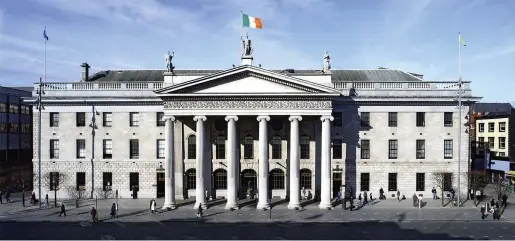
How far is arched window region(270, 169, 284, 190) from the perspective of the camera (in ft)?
161

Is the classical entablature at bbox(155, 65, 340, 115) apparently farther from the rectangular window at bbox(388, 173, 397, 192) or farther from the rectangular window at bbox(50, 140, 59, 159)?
the rectangular window at bbox(50, 140, 59, 159)

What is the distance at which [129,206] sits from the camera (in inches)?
1762

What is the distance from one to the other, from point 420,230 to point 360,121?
17036mm

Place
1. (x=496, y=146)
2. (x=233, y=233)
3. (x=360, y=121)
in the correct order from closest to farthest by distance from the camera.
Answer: (x=233, y=233)
(x=360, y=121)
(x=496, y=146)

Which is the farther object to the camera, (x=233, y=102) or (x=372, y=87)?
(x=372, y=87)

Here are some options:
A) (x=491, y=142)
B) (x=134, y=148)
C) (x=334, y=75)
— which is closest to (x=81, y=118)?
(x=134, y=148)

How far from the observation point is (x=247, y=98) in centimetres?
4306

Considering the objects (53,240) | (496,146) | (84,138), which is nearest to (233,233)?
(53,240)

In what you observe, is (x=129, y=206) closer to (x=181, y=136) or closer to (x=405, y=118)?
(x=181, y=136)

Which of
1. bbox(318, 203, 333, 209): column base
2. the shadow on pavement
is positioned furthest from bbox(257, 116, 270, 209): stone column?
the shadow on pavement

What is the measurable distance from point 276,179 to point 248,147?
506 cm

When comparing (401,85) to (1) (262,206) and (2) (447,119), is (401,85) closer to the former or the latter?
(2) (447,119)

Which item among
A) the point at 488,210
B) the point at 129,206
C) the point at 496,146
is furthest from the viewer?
the point at 496,146

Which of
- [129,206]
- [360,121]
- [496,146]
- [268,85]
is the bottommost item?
[129,206]
